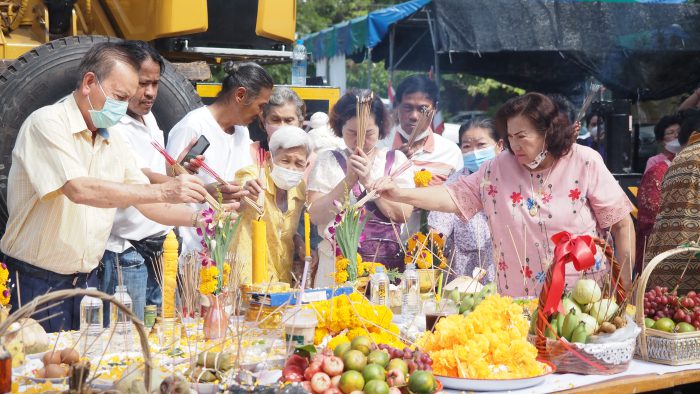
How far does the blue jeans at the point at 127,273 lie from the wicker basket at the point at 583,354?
1699 mm

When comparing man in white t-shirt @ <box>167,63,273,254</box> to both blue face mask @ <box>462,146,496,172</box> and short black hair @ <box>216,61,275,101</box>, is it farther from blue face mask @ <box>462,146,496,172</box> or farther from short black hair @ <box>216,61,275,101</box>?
blue face mask @ <box>462,146,496,172</box>

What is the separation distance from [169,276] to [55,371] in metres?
0.74

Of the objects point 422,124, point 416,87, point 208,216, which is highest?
point 416,87

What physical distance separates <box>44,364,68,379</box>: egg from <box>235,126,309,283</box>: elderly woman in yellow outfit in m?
1.39

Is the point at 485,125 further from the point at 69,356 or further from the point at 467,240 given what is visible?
the point at 69,356

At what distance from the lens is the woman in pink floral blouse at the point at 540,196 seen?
3.81 meters

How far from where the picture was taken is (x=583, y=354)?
279 centimetres

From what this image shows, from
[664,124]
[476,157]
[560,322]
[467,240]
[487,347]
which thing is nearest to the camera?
[487,347]

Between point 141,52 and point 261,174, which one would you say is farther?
point 261,174

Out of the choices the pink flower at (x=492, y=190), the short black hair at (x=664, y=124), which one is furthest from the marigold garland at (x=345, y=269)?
the short black hair at (x=664, y=124)

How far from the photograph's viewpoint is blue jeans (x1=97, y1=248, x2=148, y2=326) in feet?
12.5

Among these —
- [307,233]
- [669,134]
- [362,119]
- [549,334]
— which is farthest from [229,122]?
[669,134]

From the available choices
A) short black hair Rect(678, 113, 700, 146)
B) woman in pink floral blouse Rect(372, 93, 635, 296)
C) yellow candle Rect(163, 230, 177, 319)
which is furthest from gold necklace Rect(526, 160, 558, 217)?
short black hair Rect(678, 113, 700, 146)

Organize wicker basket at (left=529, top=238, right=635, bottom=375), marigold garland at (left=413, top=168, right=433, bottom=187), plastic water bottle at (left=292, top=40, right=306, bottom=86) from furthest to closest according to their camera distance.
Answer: plastic water bottle at (left=292, top=40, right=306, bottom=86) → marigold garland at (left=413, top=168, right=433, bottom=187) → wicker basket at (left=529, top=238, right=635, bottom=375)
